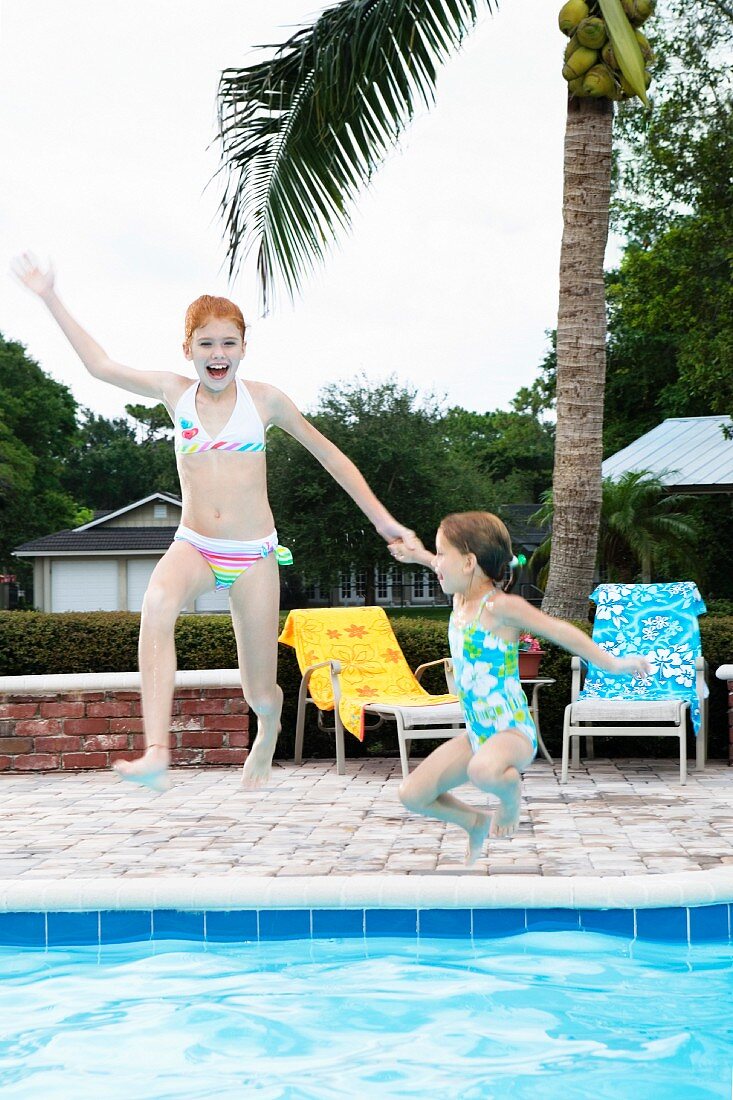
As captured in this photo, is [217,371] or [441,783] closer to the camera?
[217,371]

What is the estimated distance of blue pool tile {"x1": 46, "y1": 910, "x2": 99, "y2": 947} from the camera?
521cm

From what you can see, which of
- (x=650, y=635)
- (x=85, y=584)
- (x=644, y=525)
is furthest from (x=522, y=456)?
(x=650, y=635)

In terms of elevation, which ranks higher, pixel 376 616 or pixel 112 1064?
pixel 376 616

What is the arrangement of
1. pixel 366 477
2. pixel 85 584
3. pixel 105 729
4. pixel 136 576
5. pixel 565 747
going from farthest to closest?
pixel 85 584, pixel 136 576, pixel 366 477, pixel 105 729, pixel 565 747

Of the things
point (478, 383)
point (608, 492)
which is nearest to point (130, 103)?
point (608, 492)

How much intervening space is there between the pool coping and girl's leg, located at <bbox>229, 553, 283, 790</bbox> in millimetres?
1603

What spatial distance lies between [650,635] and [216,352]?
21.1 feet

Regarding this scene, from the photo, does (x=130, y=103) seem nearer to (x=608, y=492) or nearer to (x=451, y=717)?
(x=451, y=717)

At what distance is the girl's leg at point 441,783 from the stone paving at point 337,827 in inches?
55.8

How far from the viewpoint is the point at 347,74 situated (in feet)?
28.9

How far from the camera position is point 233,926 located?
522cm

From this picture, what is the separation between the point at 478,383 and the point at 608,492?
87.4 ft

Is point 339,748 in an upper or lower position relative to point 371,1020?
upper

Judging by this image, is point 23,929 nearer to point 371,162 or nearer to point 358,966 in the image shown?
point 358,966
